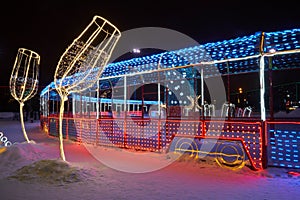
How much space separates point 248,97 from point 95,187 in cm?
2110

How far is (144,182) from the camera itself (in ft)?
18.3

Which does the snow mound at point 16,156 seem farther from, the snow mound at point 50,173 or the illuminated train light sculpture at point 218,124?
the illuminated train light sculpture at point 218,124

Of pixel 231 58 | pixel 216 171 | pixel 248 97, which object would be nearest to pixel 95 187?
pixel 216 171

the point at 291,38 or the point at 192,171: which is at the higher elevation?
the point at 291,38

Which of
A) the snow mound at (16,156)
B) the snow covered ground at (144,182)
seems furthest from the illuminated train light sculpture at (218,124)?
the snow mound at (16,156)

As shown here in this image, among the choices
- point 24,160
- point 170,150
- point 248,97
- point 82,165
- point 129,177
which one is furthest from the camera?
point 248,97

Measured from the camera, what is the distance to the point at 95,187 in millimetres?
5184

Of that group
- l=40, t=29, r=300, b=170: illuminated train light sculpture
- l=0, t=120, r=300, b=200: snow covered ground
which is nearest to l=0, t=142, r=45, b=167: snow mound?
l=0, t=120, r=300, b=200: snow covered ground

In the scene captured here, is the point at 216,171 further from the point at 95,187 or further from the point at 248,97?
the point at 248,97

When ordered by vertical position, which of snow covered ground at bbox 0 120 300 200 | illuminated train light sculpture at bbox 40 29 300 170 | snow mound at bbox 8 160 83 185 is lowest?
snow covered ground at bbox 0 120 300 200

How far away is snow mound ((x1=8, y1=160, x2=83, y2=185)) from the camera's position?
556 cm

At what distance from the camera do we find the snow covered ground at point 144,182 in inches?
186

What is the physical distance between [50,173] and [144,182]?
1985mm

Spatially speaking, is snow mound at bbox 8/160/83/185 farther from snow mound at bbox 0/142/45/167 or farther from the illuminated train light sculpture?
the illuminated train light sculpture
